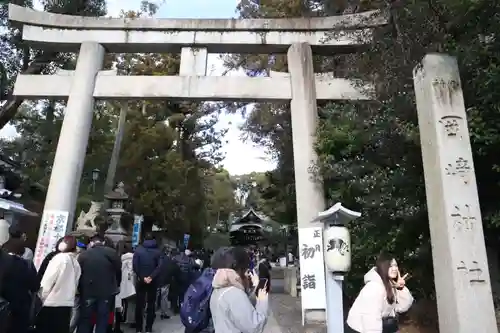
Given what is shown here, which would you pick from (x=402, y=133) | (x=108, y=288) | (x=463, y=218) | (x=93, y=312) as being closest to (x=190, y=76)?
(x=402, y=133)

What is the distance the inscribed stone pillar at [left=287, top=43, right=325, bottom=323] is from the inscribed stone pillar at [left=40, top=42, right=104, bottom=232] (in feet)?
15.9

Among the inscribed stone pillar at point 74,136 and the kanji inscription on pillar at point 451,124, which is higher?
the inscribed stone pillar at point 74,136

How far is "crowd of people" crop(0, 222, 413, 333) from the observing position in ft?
9.64

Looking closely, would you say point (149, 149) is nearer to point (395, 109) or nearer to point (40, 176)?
point (40, 176)

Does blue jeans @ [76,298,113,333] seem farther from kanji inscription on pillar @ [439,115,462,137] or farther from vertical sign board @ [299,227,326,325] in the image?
kanji inscription on pillar @ [439,115,462,137]

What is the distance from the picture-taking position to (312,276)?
27.3 ft

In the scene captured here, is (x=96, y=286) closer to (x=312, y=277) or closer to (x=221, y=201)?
(x=312, y=277)

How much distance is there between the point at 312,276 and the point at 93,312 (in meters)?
4.35

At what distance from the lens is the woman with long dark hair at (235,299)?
2.75m

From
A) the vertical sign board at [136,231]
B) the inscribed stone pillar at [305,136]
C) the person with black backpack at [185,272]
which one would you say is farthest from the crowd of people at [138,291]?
the vertical sign board at [136,231]

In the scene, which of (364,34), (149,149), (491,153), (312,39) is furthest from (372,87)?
(149,149)

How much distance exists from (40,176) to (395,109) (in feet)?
46.5

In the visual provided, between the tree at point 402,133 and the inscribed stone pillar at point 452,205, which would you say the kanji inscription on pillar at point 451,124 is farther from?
the tree at point 402,133

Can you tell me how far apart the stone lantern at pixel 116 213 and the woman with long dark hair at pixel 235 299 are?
929cm
